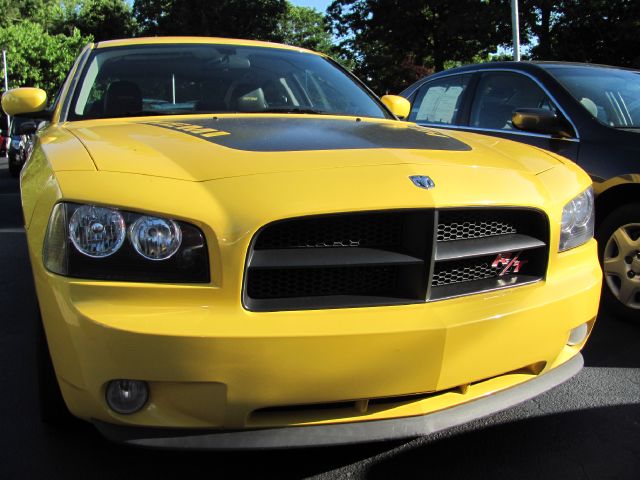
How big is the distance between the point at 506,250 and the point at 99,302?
51.2 inches

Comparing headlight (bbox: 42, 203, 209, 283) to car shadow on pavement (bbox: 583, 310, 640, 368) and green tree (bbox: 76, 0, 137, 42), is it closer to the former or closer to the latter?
car shadow on pavement (bbox: 583, 310, 640, 368)

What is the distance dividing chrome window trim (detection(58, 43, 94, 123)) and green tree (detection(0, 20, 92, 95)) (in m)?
45.0

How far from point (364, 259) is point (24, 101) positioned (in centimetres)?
248

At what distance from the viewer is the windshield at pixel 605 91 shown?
13.7 feet

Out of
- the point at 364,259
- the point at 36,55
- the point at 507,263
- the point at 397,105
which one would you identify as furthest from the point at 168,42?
the point at 36,55

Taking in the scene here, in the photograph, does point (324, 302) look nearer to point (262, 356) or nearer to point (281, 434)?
point (262, 356)

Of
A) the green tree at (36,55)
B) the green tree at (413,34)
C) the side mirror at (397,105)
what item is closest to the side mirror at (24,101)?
the side mirror at (397,105)

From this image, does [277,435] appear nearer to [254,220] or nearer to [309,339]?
[309,339]

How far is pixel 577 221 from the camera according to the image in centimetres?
239

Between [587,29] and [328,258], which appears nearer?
[328,258]

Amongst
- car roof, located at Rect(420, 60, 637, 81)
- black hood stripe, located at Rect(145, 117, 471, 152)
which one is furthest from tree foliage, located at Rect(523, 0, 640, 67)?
black hood stripe, located at Rect(145, 117, 471, 152)

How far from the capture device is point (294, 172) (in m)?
1.98

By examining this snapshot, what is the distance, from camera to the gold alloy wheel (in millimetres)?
3633

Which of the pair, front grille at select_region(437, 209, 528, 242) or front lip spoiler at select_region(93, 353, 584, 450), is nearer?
front lip spoiler at select_region(93, 353, 584, 450)
